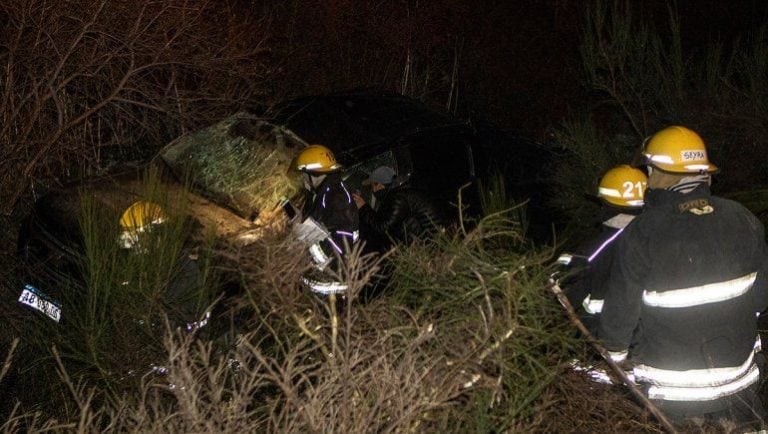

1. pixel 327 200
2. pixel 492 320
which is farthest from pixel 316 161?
pixel 492 320

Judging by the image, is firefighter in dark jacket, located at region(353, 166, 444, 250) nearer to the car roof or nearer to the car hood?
the car roof

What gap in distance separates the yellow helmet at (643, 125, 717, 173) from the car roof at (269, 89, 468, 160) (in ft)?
10.5

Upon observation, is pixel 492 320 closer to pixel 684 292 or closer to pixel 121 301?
pixel 684 292

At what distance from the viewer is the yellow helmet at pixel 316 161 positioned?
18.9 ft

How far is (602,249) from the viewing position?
159 inches

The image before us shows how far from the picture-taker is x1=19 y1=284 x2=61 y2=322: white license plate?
5.13 metres

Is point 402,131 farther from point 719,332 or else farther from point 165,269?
point 719,332

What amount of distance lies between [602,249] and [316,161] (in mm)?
2331

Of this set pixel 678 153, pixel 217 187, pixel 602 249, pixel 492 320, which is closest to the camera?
pixel 492 320

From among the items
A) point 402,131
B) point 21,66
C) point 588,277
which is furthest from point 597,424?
point 21,66

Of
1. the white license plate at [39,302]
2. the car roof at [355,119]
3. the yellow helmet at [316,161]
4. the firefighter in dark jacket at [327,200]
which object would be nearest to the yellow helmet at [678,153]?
the firefighter in dark jacket at [327,200]

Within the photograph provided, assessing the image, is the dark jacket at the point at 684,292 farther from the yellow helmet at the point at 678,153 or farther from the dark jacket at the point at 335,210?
the dark jacket at the point at 335,210

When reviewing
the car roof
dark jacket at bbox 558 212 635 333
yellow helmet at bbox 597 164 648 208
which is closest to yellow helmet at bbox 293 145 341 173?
the car roof

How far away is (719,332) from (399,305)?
1.32 meters
